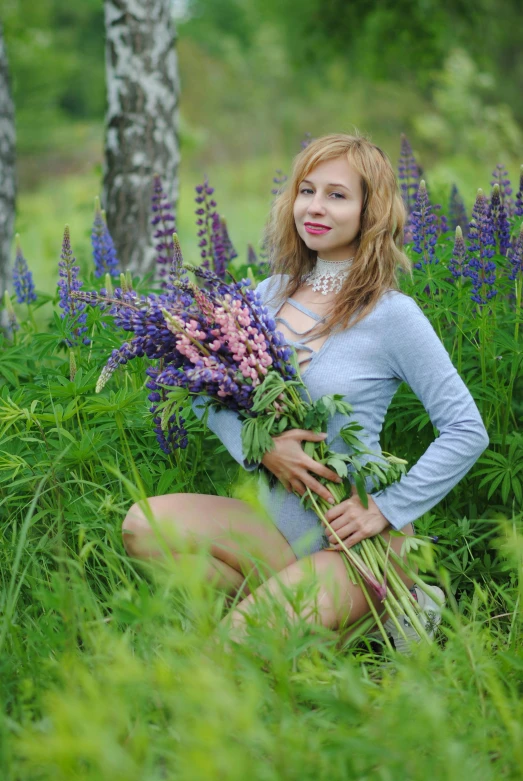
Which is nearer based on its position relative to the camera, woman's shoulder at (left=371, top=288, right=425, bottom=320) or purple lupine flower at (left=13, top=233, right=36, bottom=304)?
woman's shoulder at (left=371, top=288, right=425, bottom=320)

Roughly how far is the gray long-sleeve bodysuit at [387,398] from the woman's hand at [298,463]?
0.30 feet

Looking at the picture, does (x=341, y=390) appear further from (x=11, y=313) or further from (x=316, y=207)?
(x=11, y=313)

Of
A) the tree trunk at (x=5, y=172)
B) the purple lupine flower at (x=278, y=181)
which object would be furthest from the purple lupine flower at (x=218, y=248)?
the tree trunk at (x=5, y=172)

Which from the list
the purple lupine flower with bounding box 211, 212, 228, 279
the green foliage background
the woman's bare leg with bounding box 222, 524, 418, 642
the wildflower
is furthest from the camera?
the purple lupine flower with bounding box 211, 212, 228, 279

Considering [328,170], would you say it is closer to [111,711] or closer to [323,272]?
[323,272]

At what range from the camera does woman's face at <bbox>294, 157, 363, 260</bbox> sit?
8.29 feet

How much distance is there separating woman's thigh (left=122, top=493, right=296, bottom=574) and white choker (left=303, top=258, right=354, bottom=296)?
0.75 meters

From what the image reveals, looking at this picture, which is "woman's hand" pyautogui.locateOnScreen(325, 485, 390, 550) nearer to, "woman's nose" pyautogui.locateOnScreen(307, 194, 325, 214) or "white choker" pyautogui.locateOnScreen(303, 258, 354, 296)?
"white choker" pyautogui.locateOnScreen(303, 258, 354, 296)

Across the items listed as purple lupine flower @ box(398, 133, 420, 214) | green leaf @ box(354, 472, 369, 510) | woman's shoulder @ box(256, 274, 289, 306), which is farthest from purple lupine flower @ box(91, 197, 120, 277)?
green leaf @ box(354, 472, 369, 510)

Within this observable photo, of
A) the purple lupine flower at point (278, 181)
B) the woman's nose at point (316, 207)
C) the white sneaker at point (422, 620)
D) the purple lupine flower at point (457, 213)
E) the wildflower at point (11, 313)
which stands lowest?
the white sneaker at point (422, 620)

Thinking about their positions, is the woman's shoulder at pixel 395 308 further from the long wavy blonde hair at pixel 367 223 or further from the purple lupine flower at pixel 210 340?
the purple lupine flower at pixel 210 340

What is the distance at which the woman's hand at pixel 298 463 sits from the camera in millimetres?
2316

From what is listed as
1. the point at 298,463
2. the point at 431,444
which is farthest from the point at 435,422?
the point at 298,463

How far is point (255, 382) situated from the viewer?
7.56 feet
